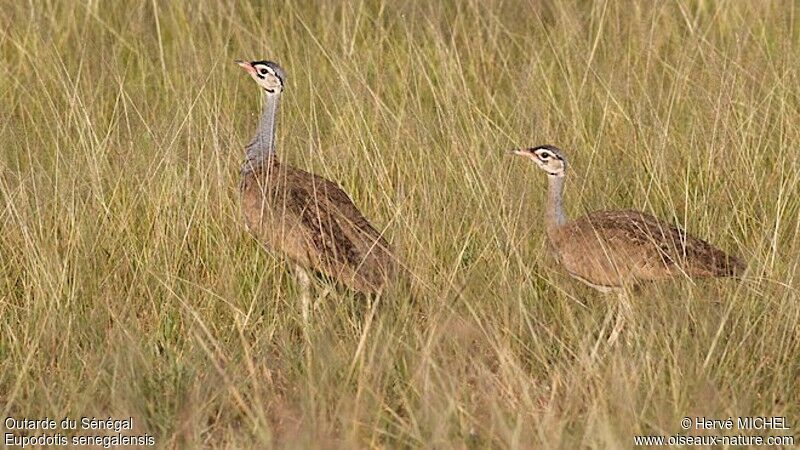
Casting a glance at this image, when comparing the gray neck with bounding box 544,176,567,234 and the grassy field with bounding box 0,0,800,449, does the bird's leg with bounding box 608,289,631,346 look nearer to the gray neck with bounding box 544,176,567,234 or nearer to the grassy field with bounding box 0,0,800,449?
the grassy field with bounding box 0,0,800,449

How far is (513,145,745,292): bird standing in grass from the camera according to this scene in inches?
205

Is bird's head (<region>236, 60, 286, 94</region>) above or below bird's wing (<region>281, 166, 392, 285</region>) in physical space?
above

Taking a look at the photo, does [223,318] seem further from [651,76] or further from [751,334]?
[651,76]

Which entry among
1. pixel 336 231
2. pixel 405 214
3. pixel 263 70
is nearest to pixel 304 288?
pixel 336 231

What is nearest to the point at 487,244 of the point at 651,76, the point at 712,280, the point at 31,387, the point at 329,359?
the point at 712,280

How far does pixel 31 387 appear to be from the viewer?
15.1 feet

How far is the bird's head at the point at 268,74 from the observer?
634 centimetres

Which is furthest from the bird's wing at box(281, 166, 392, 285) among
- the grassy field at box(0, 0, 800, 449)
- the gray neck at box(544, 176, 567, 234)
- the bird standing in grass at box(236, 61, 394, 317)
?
the gray neck at box(544, 176, 567, 234)

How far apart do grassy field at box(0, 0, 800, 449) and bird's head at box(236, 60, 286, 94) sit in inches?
8.3

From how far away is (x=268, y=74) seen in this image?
20.8 feet

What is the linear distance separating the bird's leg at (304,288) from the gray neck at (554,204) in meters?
0.94

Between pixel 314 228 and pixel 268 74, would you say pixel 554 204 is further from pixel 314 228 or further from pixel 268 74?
pixel 268 74

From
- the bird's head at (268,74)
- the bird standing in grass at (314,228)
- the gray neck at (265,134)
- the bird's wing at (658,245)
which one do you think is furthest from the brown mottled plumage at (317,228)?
the bird's wing at (658,245)

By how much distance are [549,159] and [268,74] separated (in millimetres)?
1257
